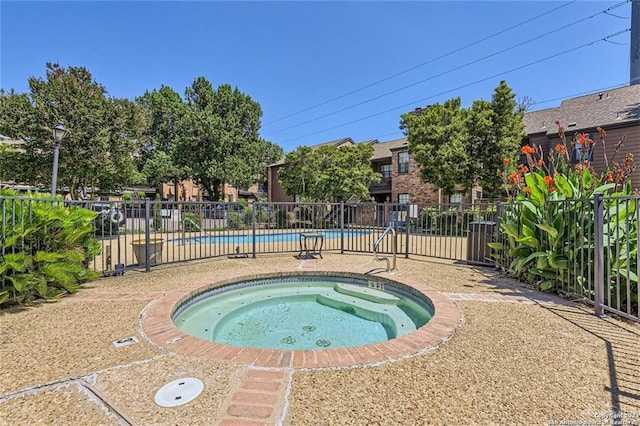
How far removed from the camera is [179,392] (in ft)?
6.97

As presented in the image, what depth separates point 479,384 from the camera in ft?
7.43

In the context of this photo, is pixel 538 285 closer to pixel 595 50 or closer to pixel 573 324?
pixel 573 324

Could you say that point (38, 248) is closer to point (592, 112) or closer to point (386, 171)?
point (386, 171)

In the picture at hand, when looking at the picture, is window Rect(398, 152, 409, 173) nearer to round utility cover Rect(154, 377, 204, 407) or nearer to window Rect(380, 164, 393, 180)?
window Rect(380, 164, 393, 180)

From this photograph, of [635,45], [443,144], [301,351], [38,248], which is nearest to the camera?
[301,351]

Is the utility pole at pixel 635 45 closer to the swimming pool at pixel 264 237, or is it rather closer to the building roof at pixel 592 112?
the building roof at pixel 592 112

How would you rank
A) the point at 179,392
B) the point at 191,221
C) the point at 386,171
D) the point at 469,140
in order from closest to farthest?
the point at 179,392
the point at 191,221
the point at 469,140
the point at 386,171

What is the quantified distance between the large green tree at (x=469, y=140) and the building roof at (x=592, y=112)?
4.36 metres

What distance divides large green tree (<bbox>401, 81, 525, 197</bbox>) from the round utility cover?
55.0 feet

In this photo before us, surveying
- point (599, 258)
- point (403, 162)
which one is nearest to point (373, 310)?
point (599, 258)

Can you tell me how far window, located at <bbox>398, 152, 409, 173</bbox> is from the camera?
2436 centimetres

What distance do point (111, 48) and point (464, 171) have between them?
18492 mm

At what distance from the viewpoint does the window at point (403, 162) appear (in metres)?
24.4

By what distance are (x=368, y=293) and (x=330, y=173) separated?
16.2 metres
